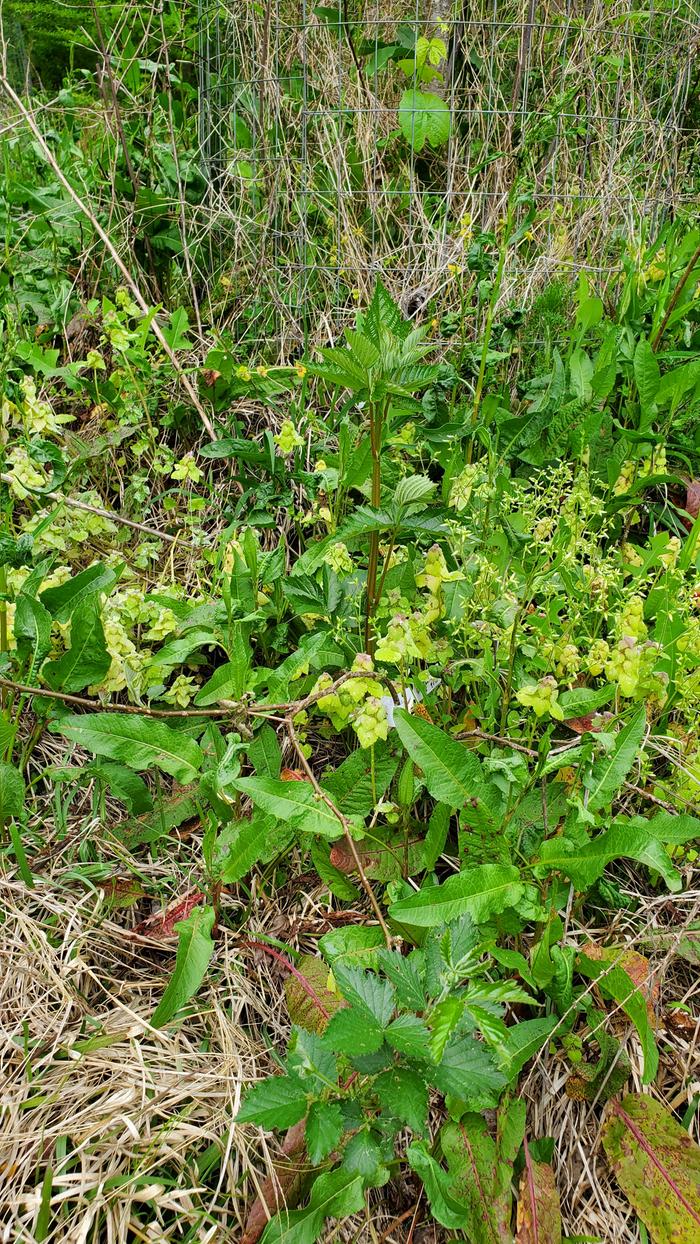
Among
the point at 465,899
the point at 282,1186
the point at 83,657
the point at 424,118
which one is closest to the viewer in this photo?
the point at 282,1186

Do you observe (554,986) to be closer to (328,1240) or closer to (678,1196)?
(678,1196)

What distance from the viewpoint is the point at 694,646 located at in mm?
1557

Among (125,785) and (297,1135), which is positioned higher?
(125,785)

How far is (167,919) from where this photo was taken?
1.49 metres

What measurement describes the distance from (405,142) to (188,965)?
260cm

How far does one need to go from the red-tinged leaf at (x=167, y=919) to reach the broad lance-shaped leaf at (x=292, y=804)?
267mm

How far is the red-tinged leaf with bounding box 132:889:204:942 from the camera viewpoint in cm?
147

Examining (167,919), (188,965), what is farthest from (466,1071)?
(167,919)

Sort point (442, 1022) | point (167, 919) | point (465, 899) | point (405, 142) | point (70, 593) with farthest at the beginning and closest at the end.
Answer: point (405, 142), point (70, 593), point (167, 919), point (465, 899), point (442, 1022)

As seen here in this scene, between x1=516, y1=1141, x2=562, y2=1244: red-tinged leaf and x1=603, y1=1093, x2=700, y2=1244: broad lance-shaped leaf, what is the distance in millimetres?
99

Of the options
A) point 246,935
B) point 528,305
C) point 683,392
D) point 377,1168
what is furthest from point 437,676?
point 528,305

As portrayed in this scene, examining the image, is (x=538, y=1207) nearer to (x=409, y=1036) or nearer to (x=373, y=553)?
(x=409, y=1036)

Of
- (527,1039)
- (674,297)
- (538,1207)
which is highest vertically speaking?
(674,297)

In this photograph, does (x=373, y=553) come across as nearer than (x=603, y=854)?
No
